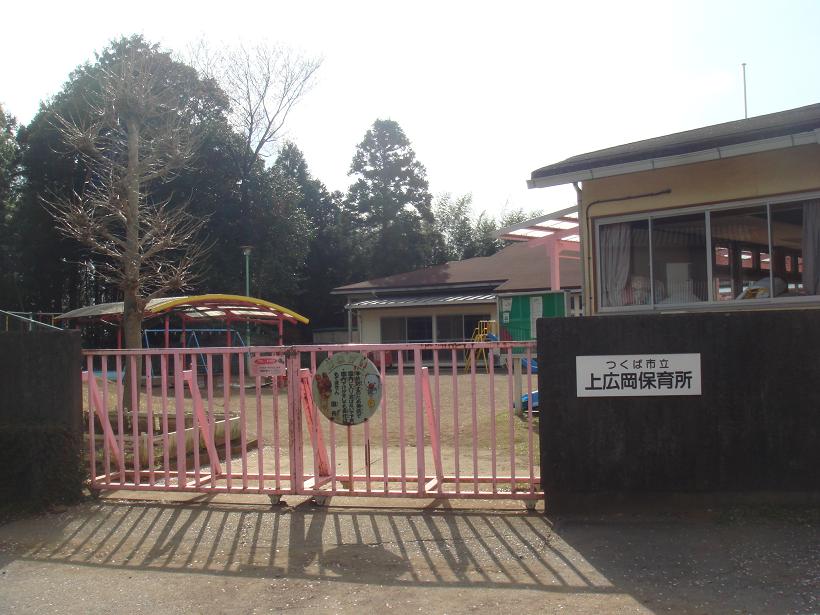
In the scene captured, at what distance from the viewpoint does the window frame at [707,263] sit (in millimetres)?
8312

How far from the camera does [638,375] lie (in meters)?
6.36

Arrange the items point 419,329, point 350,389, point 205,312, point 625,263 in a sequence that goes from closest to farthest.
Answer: point 350,389 → point 625,263 → point 205,312 → point 419,329

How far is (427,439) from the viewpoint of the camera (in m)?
11.4

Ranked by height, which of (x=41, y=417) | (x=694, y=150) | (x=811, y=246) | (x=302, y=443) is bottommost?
(x=302, y=443)

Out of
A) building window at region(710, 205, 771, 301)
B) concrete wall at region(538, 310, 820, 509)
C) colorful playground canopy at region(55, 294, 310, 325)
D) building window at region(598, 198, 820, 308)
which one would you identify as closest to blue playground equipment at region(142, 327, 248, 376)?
colorful playground canopy at region(55, 294, 310, 325)

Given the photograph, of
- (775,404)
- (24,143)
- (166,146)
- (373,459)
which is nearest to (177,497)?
(373,459)

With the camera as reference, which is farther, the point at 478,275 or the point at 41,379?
the point at 478,275

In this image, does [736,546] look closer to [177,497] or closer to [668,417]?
[668,417]

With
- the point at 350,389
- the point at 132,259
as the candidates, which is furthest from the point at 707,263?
the point at 132,259

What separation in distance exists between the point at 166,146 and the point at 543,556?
32.9ft

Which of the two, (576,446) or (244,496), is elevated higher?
(576,446)

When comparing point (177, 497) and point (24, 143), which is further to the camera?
point (24, 143)

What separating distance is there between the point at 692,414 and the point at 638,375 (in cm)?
55

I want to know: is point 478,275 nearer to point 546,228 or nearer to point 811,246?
point 546,228
